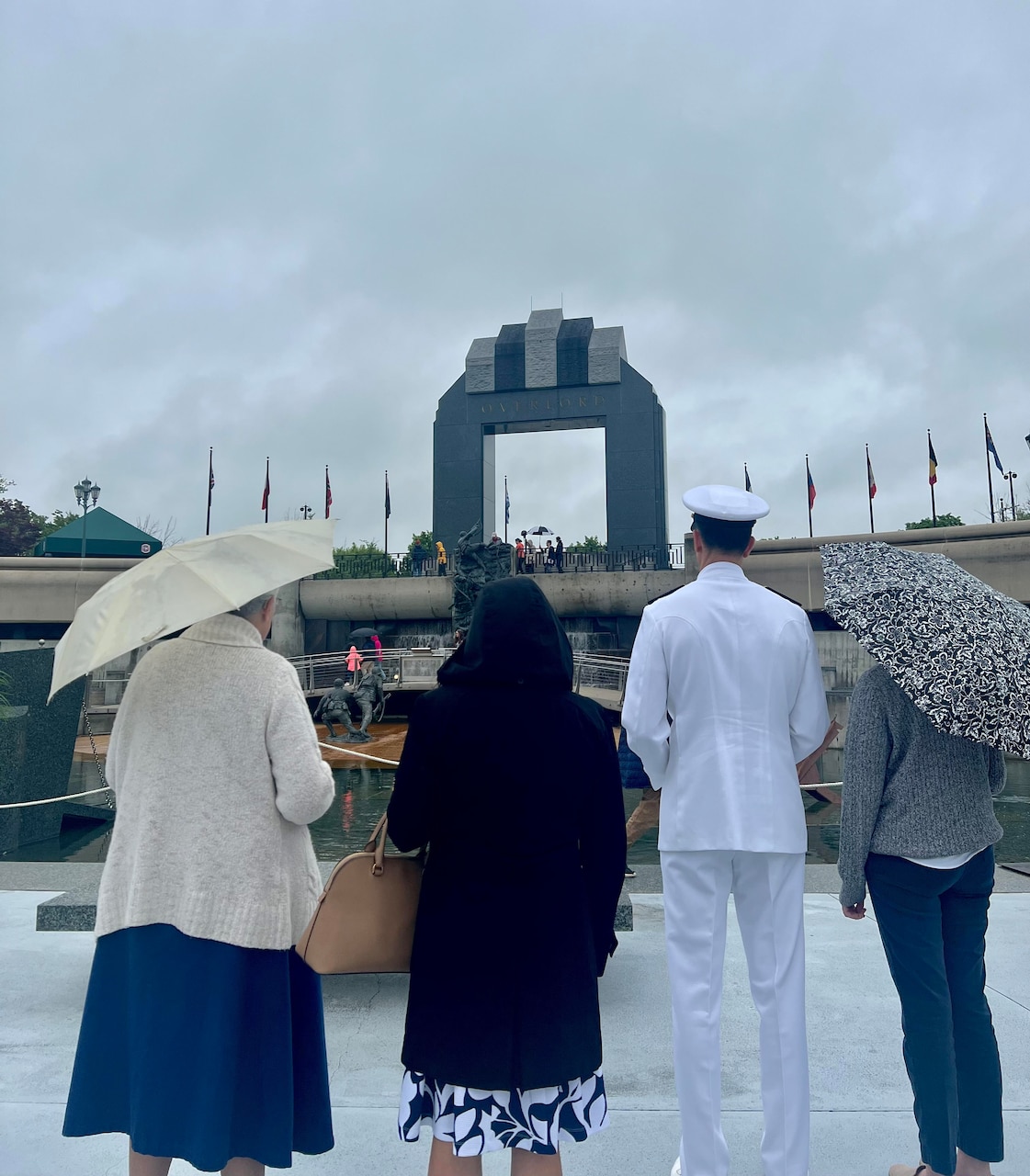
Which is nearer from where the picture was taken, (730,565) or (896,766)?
(896,766)

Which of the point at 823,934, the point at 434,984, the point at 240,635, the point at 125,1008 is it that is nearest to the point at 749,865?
the point at 434,984

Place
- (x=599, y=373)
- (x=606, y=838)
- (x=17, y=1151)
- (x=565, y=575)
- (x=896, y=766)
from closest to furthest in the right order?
(x=606, y=838) → (x=896, y=766) → (x=17, y=1151) → (x=565, y=575) → (x=599, y=373)

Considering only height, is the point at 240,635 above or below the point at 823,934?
above

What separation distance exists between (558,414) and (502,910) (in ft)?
108

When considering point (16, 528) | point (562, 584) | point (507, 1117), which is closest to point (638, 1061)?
point (507, 1117)

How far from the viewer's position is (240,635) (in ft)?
7.70

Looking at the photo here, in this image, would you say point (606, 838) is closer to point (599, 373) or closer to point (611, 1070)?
point (611, 1070)

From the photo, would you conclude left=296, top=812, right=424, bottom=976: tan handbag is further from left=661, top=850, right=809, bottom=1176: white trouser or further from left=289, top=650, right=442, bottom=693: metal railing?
left=289, top=650, right=442, bottom=693: metal railing

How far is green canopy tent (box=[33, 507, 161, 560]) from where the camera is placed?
106 ft

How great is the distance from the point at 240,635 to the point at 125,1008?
3.22ft

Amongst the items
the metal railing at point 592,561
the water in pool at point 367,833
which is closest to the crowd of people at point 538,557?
the metal railing at point 592,561

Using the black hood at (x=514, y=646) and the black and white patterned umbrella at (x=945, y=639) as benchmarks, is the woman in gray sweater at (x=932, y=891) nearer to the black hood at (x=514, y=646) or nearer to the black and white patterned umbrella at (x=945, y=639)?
the black and white patterned umbrella at (x=945, y=639)

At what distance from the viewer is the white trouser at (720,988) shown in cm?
236

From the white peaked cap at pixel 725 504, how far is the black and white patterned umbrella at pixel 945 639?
285mm
